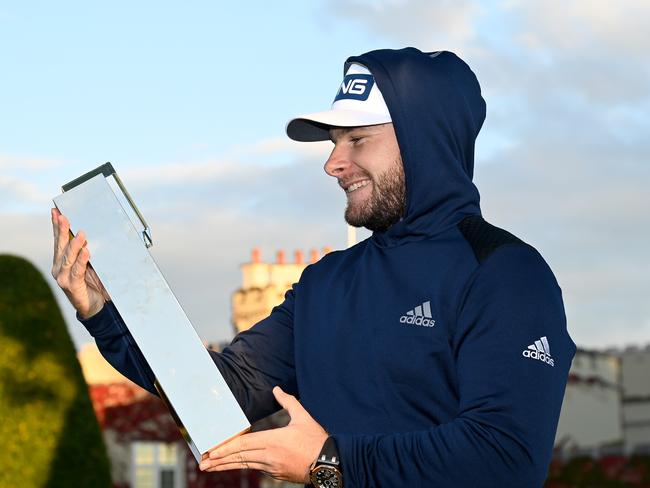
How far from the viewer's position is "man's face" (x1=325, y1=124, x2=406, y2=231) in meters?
3.47

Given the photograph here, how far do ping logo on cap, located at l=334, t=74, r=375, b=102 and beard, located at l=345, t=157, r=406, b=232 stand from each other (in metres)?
0.23

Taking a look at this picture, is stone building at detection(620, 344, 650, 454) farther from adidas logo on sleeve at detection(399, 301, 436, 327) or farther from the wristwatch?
the wristwatch

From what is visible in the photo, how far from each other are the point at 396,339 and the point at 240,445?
57 cm

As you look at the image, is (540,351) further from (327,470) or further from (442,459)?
(327,470)

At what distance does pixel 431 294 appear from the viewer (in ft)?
10.9

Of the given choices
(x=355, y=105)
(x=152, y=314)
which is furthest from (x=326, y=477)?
(x=355, y=105)

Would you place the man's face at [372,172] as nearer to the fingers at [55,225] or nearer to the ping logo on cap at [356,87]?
the ping logo on cap at [356,87]

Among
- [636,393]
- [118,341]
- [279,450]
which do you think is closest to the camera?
[279,450]

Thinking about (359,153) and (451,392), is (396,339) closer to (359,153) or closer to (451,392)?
(451,392)

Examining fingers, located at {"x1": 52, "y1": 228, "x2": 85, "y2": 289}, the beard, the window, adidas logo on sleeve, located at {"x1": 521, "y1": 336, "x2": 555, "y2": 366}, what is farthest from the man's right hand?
the window

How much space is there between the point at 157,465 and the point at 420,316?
15975mm

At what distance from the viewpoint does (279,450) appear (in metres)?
3.00

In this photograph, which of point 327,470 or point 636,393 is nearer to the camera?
point 327,470

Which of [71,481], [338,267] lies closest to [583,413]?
[71,481]
